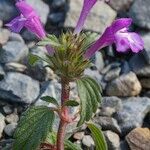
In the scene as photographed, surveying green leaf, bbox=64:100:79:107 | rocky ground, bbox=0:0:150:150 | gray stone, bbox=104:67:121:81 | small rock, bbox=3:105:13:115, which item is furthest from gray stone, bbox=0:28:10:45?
green leaf, bbox=64:100:79:107

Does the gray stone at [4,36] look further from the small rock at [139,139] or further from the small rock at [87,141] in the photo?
the small rock at [139,139]

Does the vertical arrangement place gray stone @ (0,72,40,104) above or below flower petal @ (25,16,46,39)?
below

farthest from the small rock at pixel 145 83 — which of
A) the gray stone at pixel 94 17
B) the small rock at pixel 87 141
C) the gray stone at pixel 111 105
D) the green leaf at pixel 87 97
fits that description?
the green leaf at pixel 87 97

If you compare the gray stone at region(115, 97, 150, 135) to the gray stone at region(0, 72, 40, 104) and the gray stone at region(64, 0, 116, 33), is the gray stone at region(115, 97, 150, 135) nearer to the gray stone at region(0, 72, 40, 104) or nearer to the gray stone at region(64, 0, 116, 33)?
the gray stone at region(0, 72, 40, 104)

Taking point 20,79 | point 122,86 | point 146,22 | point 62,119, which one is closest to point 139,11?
point 146,22

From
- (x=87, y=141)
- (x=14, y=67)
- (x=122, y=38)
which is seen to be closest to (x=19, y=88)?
(x=14, y=67)

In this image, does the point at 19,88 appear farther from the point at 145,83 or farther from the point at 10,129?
the point at 145,83

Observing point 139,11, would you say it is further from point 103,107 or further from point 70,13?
point 103,107
